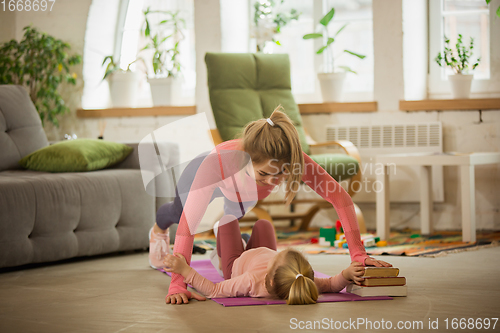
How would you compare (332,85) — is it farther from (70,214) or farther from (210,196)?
(210,196)

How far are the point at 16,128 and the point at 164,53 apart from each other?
1.61m

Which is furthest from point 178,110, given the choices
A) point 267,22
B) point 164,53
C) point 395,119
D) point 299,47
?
point 395,119

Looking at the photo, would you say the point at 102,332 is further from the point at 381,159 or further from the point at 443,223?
the point at 443,223

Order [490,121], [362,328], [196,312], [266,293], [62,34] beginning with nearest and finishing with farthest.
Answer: [362,328]
[196,312]
[266,293]
[490,121]
[62,34]

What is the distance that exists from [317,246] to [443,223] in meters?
0.98

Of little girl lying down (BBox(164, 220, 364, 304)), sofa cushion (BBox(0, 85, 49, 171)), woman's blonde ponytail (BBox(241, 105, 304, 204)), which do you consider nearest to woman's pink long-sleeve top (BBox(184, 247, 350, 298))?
little girl lying down (BBox(164, 220, 364, 304))

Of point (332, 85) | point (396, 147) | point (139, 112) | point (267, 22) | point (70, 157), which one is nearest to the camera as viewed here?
point (70, 157)

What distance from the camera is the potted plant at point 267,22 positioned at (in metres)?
3.65

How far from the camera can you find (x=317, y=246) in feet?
9.02

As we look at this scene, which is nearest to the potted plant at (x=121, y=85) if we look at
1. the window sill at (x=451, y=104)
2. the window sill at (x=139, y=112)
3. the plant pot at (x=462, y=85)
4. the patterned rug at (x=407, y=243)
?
the window sill at (x=139, y=112)

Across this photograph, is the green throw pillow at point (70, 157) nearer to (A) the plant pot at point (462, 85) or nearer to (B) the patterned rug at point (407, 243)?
(B) the patterned rug at point (407, 243)

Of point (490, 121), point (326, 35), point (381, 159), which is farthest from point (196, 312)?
point (326, 35)

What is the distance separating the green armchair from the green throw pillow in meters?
0.70

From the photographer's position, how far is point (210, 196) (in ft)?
5.34
